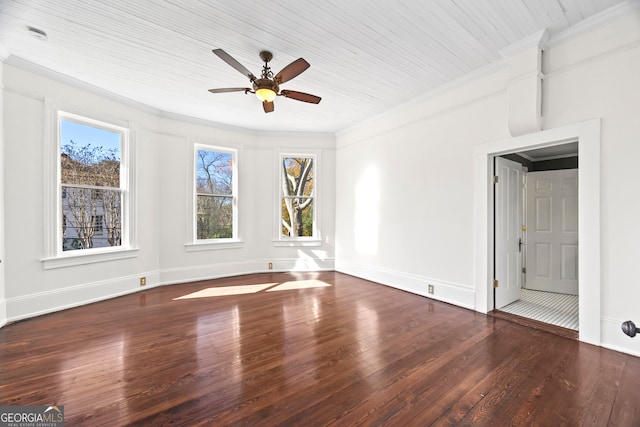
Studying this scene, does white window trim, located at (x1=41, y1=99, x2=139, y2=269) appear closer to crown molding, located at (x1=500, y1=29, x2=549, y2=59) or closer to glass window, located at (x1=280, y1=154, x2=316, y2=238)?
glass window, located at (x1=280, y1=154, x2=316, y2=238)

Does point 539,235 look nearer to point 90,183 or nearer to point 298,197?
point 298,197

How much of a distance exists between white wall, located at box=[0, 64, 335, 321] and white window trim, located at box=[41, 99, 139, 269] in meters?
0.06

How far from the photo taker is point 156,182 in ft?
15.6

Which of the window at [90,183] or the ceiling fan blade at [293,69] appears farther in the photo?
the window at [90,183]

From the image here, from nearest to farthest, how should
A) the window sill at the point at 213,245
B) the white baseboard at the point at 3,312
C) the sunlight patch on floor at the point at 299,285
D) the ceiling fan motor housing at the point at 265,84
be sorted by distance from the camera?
the ceiling fan motor housing at the point at 265,84 < the white baseboard at the point at 3,312 < the sunlight patch on floor at the point at 299,285 < the window sill at the point at 213,245

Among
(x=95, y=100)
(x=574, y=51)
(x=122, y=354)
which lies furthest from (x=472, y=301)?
(x=95, y=100)

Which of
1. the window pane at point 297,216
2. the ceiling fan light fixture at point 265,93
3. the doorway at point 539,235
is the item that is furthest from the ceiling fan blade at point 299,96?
the window pane at point 297,216

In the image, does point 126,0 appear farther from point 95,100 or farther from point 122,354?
point 122,354

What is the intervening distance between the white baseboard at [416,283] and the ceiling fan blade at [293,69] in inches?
128

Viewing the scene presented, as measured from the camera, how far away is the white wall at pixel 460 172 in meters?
2.46

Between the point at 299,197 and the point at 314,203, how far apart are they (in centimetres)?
35

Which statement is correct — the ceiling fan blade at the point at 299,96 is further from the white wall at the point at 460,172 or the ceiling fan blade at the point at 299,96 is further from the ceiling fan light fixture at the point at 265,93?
the white wall at the point at 460,172

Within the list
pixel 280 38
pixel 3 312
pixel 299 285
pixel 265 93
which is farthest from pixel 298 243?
pixel 3 312

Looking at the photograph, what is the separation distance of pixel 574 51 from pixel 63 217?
616 cm
